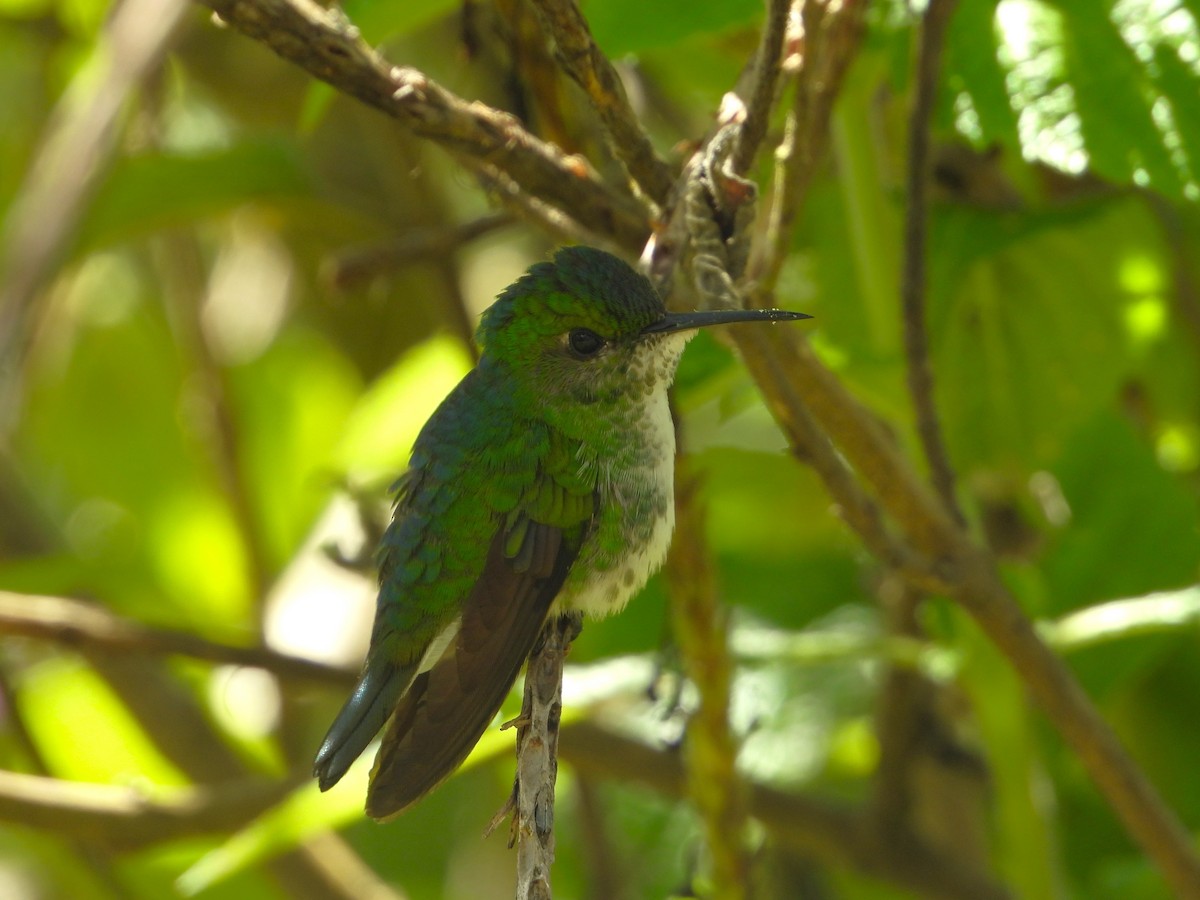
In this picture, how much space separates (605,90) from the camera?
164cm

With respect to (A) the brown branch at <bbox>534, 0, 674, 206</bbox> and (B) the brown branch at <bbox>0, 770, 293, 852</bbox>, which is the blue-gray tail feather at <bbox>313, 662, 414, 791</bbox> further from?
(A) the brown branch at <bbox>534, 0, 674, 206</bbox>

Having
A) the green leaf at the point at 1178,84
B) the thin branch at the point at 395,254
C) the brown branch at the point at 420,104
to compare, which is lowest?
the green leaf at the point at 1178,84

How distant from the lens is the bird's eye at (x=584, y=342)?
2.35 metres

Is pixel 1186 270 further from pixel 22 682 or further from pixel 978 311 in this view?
pixel 22 682

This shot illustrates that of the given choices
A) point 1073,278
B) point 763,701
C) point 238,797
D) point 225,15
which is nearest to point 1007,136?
point 1073,278

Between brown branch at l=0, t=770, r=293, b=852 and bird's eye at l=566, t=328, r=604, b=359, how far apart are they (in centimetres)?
105

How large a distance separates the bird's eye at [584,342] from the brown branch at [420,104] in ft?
1.31

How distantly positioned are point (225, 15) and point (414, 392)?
5.53 ft

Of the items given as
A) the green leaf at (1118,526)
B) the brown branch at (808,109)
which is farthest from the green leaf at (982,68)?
the green leaf at (1118,526)

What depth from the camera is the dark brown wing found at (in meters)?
1.90

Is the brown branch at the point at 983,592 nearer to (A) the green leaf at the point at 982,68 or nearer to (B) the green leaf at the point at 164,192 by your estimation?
(A) the green leaf at the point at 982,68

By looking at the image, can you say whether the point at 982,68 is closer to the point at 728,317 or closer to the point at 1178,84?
the point at 1178,84

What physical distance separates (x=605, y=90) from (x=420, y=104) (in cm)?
22

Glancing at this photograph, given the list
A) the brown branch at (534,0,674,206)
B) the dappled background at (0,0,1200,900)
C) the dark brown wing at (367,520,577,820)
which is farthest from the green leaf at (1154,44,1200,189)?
the dark brown wing at (367,520,577,820)
